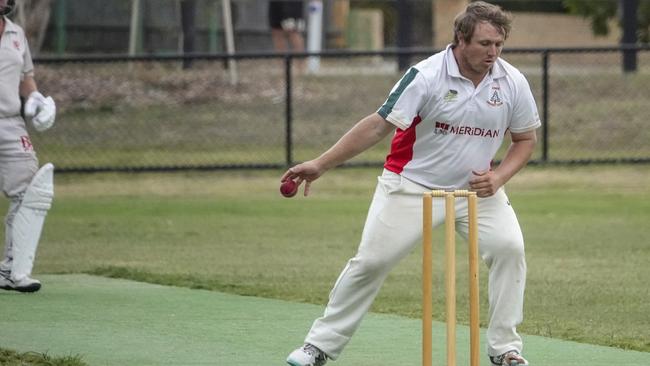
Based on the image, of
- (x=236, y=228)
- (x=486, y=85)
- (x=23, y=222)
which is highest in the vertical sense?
(x=486, y=85)

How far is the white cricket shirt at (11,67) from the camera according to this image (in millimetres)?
9828

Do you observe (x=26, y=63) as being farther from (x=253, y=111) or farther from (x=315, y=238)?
(x=253, y=111)

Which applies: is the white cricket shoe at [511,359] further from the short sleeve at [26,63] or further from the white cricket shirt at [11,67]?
the short sleeve at [26,63]

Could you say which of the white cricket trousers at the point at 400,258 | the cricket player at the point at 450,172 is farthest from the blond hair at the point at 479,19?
the white cricket trousers at the point at 400,258

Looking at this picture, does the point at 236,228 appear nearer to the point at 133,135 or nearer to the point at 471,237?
the point at 133,135

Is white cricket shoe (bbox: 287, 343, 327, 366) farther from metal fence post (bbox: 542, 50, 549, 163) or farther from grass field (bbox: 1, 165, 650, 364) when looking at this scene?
metal fence post (bbox: 542, 50, 549, 163)

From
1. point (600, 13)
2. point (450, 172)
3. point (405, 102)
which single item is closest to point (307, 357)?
point (450, 172)

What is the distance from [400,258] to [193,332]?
1876mm

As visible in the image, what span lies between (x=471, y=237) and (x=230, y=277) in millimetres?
4976

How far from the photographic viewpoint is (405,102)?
6.91 m

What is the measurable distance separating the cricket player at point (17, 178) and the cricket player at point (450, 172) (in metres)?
3.30

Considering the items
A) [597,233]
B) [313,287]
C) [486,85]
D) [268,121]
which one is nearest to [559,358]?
[486,85]

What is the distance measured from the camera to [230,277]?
11.1 metres

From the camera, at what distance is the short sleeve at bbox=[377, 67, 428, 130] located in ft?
22.7
